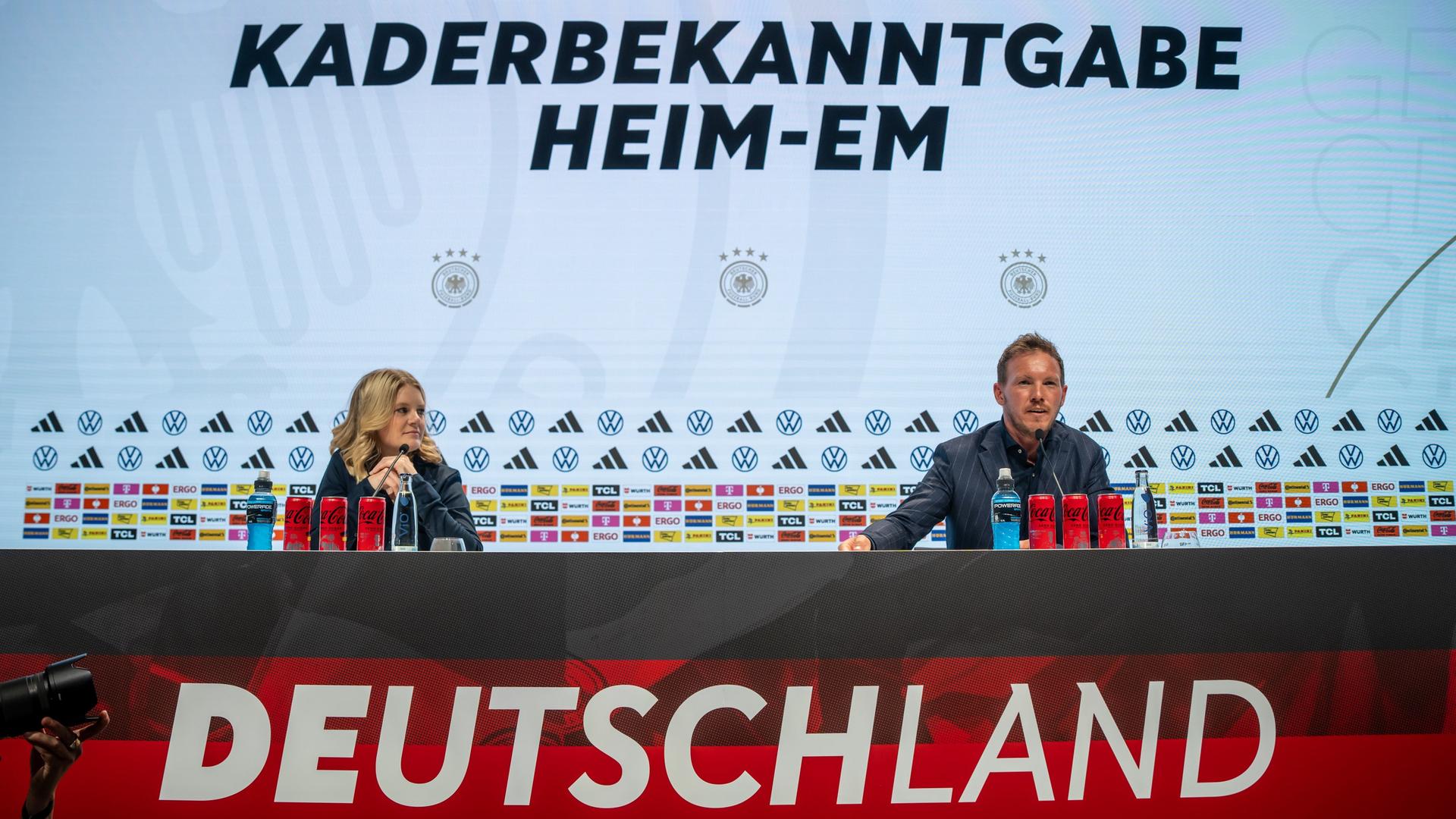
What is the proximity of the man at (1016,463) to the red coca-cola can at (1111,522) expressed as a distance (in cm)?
41

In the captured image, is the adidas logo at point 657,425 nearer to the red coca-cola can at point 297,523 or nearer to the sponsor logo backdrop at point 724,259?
the sponsor logo backdrop at point 724,259

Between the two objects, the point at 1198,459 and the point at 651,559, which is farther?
the point at 1198,459

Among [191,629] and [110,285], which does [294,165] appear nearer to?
[110,285]

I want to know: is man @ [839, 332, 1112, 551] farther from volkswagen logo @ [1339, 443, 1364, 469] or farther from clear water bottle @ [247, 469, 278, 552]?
volkswagen logo @ [1339, 443, 1364, 469]

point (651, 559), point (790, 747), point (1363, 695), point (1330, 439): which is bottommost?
point (790, 747)

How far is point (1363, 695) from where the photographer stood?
1.89 metres

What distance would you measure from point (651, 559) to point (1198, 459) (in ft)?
10.1

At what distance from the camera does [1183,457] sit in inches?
160

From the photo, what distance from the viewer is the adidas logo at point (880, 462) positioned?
13.4 feet

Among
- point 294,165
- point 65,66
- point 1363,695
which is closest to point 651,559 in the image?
point 1363,695

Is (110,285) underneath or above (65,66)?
underneath

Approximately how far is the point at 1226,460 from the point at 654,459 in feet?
8.25

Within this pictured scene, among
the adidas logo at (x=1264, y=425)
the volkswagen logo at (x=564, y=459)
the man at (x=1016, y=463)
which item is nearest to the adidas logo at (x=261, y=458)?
the volkswagen logo at (x=564, y=459)

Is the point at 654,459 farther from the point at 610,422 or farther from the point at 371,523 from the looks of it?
the point at 371,523
